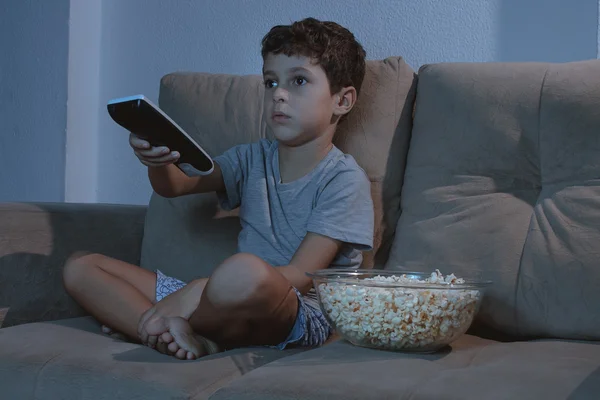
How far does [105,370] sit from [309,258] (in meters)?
0.46

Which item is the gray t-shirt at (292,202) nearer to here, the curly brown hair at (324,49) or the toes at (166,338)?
the curly brown hair at (324,49)

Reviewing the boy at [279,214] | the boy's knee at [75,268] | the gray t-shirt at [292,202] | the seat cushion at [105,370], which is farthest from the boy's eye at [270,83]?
the seat cushion at [105,370]

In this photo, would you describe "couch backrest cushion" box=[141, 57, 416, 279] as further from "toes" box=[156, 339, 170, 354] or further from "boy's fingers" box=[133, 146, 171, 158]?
"toes" box=[156, 339, 170, 354]

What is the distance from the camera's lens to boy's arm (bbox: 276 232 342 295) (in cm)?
138

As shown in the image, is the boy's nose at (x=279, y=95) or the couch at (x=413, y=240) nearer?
the couch at (x=413, y=240)

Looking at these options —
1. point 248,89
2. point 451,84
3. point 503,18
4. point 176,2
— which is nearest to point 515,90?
point 451,84

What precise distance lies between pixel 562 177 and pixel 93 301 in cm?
84

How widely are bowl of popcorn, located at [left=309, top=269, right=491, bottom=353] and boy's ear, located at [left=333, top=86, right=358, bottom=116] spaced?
486mm

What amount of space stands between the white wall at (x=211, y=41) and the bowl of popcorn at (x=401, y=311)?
2.48ft

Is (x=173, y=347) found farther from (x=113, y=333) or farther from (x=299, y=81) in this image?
(x=299, y=81)

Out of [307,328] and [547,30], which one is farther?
[547,30]

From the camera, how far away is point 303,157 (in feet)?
5.26

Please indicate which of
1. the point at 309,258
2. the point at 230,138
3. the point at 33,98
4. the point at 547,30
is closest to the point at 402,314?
the point at 309,258

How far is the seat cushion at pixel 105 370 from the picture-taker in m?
1.03
